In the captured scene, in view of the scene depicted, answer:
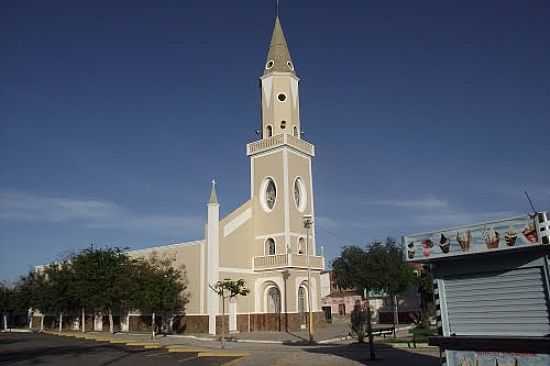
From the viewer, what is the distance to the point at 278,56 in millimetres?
43250

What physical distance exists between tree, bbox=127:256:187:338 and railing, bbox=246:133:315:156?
38.3ft

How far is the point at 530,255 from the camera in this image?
37.6 ft

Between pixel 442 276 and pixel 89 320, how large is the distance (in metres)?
A: 42.0

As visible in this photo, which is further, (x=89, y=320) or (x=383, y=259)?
(x=89, y=320)

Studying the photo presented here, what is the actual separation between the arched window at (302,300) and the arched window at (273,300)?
154 centimetres

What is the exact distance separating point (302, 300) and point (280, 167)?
1045 cm

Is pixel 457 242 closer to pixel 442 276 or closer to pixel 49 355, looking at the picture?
pixel 442 276

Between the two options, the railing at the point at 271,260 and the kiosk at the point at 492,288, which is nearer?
the kiosk at the point at 492,288

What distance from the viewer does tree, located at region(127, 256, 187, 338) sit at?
3256 cm

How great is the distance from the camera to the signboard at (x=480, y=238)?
11000mm

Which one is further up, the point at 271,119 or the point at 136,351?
the point at 271,119

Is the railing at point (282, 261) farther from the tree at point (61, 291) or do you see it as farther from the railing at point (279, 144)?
the tree at point (61, 291)

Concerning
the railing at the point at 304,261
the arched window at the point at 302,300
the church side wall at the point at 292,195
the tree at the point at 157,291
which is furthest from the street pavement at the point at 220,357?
the church side wall at the point at 292,195

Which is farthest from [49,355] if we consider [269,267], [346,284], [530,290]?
[346,284]
